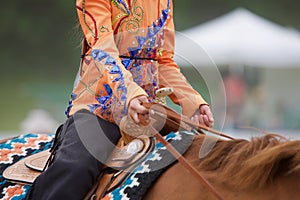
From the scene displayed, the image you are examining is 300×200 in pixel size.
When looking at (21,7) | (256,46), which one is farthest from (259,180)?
(21,7)

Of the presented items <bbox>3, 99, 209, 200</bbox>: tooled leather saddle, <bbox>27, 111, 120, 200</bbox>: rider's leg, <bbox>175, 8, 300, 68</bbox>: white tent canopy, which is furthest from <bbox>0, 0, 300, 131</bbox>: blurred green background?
<bbox>3, 99, 209, 200</bbox>: tooled leather saddle

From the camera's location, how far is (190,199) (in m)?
1.74

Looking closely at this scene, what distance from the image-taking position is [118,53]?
6.99 ft

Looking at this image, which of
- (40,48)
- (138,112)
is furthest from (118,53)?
(40,48)

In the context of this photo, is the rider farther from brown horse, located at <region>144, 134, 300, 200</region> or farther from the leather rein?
brown horse, located at <region>144, 134, 300, 200</region>

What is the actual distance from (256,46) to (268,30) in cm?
44

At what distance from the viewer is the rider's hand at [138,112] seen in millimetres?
1857

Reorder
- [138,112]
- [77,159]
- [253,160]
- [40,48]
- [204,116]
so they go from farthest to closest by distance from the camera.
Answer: [40,48] < [204,116] < [77,159] < [138,112] < [253,160]

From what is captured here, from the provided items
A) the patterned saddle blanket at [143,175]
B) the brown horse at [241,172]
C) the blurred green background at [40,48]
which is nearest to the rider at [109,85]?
the patterned saddle blanket at [143,175]

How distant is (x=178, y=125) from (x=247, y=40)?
6.76 metres

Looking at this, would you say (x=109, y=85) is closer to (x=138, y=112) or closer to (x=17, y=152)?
A: (x=138, y=112)

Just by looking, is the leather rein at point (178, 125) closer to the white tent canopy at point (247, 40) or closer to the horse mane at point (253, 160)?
the horse mane at point (253, 160)

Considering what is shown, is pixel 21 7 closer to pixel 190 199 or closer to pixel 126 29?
pixel 126 29

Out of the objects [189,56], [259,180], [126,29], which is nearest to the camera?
[259,180]
